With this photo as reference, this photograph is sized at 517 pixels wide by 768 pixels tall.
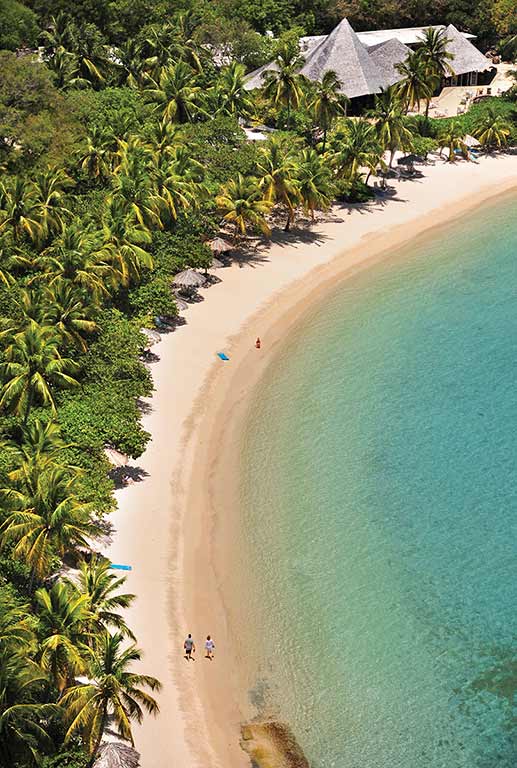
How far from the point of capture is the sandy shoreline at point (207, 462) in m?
28.4

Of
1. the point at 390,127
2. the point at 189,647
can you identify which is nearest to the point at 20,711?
the point at 189,647

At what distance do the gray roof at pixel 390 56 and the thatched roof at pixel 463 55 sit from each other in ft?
18.8

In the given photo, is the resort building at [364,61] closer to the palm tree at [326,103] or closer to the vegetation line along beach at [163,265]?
the vegetation line along beach at [163,265]

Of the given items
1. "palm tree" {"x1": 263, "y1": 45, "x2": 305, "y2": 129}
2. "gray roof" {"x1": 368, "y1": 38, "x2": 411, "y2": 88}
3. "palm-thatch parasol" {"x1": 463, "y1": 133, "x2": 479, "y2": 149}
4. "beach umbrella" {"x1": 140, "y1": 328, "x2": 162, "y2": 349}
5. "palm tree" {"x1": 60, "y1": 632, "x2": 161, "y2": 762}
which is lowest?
"palm tree" {"x1": 60, "y1": 632, "x2": 161, "y2": 762}

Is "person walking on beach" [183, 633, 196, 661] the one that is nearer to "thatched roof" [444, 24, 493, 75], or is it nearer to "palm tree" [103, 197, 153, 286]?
"palm tree" [103, 197, 153, 286]

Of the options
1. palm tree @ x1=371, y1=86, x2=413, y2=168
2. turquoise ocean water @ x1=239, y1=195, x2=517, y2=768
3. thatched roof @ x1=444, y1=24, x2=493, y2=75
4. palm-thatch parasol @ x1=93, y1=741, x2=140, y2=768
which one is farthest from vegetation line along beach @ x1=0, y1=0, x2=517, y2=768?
turquoise ocean water @ x1=239, y1=195, x2=517, y2=768

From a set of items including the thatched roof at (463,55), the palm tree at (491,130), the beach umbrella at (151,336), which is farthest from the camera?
the thatched roof at (463,55)

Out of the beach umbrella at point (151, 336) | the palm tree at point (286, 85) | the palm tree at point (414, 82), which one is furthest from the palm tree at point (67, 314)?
the palm tree at point (414, 82)

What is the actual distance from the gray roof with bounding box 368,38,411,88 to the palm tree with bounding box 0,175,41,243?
40.6 meters

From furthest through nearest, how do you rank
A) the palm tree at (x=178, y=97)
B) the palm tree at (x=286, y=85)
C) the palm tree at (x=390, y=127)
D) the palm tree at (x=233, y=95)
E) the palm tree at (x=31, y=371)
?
1. the palm tree at (x=233, y=95)
2. the palm tree at (x=286, y=85)
3. the palm tree at (x=178, y=97)
4. the palm tree at (x=390, y=127)
5. the palm tree at (x=31, y=371)

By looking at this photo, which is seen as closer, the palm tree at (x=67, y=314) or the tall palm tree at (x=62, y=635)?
→ the tall palm tree at (x=62, y=635)

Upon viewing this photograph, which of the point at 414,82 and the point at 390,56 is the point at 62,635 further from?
the point at 390,56

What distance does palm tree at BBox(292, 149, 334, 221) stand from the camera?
56.5 metres

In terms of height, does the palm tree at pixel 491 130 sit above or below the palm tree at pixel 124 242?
above
